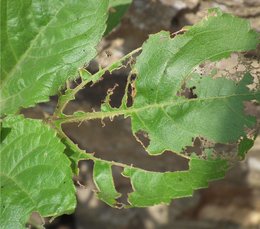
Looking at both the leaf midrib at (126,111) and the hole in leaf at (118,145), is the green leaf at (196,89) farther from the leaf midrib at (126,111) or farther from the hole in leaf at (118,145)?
the hole in leaf at (118,145)

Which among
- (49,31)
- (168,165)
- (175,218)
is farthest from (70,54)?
(175,218)

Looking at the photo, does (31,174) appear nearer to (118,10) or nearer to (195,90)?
(195,90)

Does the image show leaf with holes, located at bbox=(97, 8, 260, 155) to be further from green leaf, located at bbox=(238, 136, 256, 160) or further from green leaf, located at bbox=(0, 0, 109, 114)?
green leaf, located at bbox=(0, 0, 109, 114)

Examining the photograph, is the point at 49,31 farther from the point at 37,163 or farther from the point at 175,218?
the point at 175,218

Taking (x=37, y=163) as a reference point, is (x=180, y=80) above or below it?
above

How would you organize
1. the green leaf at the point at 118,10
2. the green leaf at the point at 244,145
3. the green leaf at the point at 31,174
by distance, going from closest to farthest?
1. the green leaf at the point at 31,174
2. the green leaf at the point at 244,145
3. the green leaf at the point at 118,10

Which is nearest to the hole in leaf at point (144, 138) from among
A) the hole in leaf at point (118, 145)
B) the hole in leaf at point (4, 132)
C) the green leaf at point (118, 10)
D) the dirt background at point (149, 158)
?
the dirt background at point (149, 158)

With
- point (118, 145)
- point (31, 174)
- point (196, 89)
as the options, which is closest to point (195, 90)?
point (196, 89)
